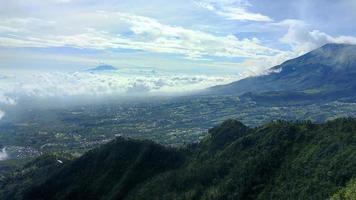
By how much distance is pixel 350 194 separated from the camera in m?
193

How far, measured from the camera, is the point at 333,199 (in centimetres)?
19625

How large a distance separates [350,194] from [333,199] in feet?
24.7
